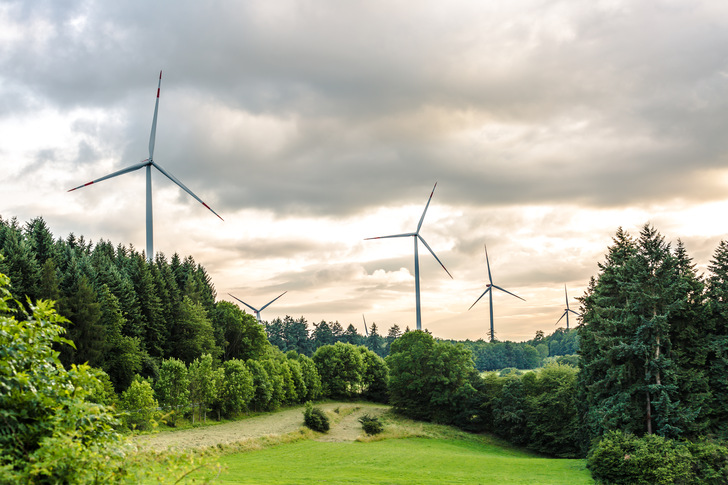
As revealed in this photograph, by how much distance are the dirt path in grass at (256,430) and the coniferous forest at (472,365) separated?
2951mm

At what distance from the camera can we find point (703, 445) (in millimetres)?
38125

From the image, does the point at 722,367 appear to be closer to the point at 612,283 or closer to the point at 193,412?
the point at 612,283

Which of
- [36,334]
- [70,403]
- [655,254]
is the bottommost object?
[70,403]

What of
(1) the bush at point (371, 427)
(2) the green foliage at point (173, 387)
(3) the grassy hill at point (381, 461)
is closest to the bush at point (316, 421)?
(3) the grassy hill at point (381, 461)

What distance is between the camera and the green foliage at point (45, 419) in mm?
→ 8250

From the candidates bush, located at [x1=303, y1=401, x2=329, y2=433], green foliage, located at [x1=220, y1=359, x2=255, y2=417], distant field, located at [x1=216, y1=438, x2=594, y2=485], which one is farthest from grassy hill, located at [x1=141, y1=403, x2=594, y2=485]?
green foliage, located at [x1=220, y1=359, x2=255, y2=417]

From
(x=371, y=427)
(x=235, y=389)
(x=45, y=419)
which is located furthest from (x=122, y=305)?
(x=45, y=419)

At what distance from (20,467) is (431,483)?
28547mm

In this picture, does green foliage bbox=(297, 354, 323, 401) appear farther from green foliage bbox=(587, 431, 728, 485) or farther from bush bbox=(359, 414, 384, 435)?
green foliage bbox=(587, 431, 728, 485)

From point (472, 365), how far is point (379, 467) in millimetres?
42941

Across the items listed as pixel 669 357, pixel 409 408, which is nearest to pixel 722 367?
pixel 669 357

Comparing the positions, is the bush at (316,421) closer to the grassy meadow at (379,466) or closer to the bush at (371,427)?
the grassy meadow at (379,466)

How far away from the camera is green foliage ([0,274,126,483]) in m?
8.25

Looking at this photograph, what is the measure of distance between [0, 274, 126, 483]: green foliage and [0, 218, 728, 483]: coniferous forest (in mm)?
139
